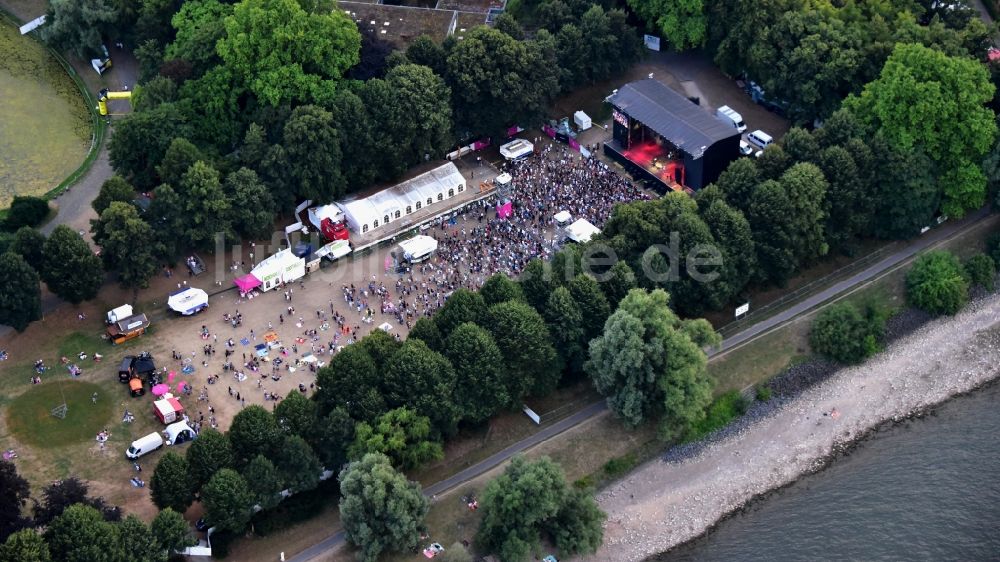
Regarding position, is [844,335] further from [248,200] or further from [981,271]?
[248,200]

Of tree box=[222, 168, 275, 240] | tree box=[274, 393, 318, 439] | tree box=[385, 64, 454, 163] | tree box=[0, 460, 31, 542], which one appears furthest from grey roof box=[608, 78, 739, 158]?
tree box=[0, 460, 31, 542]

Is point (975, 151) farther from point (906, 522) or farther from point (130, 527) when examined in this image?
point (130, 527)

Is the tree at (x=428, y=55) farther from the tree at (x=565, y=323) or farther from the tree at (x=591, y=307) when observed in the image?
the tree at (x=565, y=323)

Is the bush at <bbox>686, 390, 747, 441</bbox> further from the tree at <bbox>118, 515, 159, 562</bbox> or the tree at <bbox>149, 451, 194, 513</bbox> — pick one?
the tree at <bbox>118, 515, 159, 562</bbox>

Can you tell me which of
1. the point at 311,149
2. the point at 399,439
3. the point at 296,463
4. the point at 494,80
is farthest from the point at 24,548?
the point at 494,80

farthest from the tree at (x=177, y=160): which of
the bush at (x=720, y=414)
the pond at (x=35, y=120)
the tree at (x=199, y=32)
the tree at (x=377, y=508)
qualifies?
the bush at (x=720, y=414)
